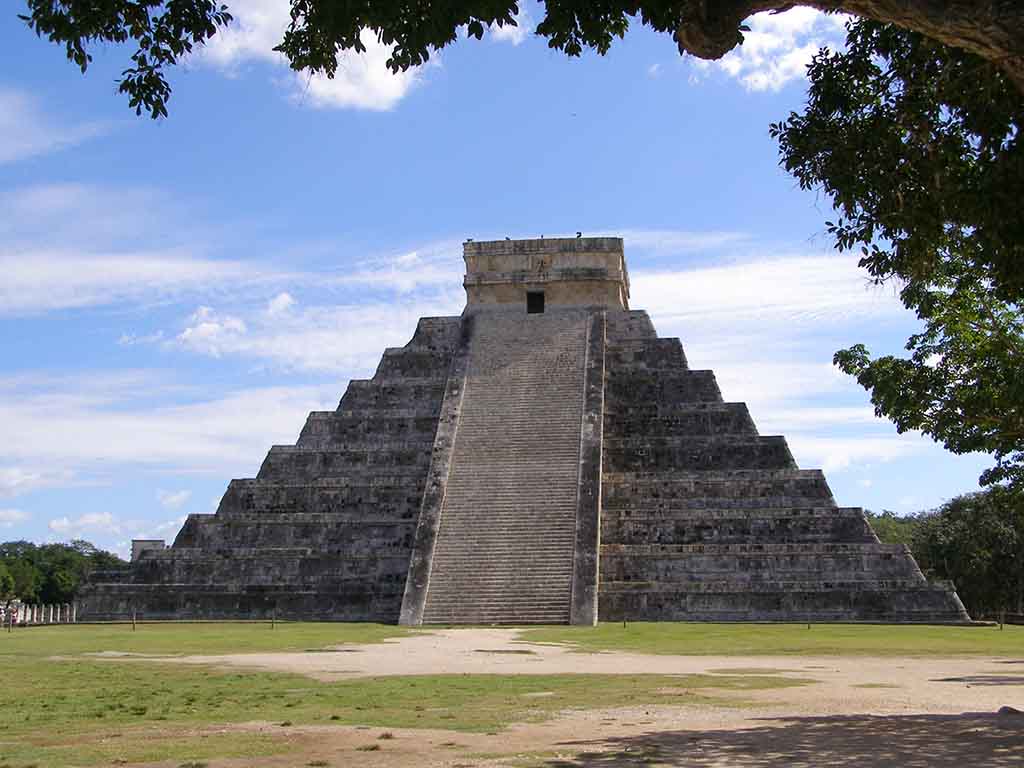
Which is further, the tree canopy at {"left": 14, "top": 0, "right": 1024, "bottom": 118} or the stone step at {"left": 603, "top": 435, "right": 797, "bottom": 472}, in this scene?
the stone step at {"left": 603, "top": 435, "right": 797, "bottom": 472}

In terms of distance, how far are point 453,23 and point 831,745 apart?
4771 mm

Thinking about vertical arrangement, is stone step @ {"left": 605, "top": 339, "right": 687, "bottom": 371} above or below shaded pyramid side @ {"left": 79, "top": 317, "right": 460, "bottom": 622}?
above

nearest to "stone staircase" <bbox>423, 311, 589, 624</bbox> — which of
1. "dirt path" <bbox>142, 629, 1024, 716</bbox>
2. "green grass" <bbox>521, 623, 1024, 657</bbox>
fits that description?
"green grass" <bbox>521, 623, 1024, 657</bbox>

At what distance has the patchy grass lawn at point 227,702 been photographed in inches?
289

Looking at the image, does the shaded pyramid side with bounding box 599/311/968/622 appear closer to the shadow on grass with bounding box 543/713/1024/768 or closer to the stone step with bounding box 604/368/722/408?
the stone step with bounding box 604/368/722/408

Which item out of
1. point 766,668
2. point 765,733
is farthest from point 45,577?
point 765,733

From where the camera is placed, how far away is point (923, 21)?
629 cm

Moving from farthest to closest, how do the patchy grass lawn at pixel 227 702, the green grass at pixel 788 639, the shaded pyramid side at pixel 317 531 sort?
the shaded pyramid side at pixel 317 531, the green grass at pixel 788 639, the patchy grass lawn at pixel 227 702

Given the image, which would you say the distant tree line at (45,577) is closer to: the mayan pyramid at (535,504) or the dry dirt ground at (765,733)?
the mayan pyramid at (535,504)

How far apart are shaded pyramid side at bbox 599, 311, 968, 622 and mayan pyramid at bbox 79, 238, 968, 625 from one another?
0.14ft

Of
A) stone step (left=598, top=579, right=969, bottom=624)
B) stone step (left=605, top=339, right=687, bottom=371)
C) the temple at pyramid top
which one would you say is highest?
the temple at pyramid top

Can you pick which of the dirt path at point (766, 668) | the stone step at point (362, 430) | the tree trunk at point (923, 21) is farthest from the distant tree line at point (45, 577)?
the tree trunk at point (923, 21)

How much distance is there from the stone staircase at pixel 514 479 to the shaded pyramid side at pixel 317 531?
115cm

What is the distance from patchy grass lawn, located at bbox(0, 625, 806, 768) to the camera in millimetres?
7340
